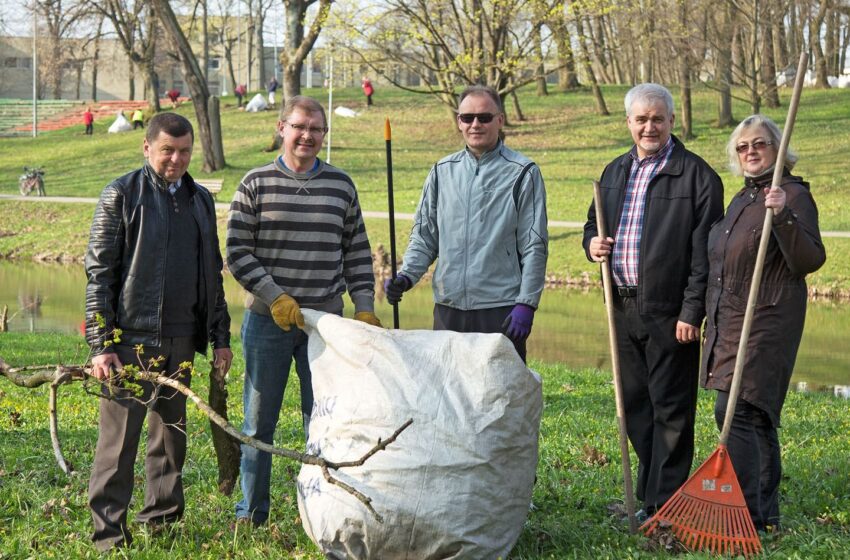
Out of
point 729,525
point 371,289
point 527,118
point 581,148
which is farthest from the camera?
point 527,118

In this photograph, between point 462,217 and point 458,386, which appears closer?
point 458,386

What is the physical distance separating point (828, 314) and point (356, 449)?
11965 mm

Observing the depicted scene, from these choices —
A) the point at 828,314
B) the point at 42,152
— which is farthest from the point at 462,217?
the point at 42,152

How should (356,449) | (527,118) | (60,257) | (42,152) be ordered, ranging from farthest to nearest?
(42,152) → (527,118) → (60,257) → (356,449)

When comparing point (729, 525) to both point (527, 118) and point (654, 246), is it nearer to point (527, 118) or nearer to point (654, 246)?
point (654, 246)

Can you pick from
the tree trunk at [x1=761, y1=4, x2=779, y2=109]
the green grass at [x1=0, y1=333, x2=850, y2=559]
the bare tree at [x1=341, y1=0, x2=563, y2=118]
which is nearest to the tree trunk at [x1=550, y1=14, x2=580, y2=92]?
the bare tree at [x1=341, y1=0, x2=563, y2=118]

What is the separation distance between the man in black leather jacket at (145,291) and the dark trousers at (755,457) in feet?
7.27

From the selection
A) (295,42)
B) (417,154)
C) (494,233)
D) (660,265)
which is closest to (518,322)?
(494,233)

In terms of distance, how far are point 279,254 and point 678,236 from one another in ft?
→ 5.63

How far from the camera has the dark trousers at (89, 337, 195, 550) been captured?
4.08m

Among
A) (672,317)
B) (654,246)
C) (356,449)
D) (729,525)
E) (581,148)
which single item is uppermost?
(581,148)

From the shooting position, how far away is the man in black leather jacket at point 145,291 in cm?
398

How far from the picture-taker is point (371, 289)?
470 cm

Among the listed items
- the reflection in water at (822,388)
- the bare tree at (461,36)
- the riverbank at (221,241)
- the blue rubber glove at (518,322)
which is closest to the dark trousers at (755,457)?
the blue rubber glove at (518,322)
